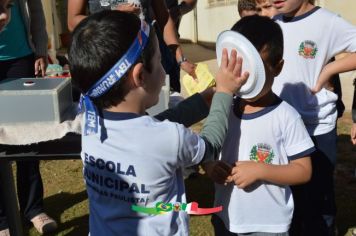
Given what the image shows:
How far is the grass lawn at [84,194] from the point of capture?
3.52 metres

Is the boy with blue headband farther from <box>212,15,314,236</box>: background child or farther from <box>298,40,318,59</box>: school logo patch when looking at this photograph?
<box>298,40,318,59</box>: school logo patch

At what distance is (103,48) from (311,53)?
124 cm

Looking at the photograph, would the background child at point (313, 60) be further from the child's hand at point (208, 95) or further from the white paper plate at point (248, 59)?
the white paper plate at point (248, 59)

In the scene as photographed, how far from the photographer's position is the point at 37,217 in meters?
3.52

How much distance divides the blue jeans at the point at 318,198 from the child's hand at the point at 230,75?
0.98 meters

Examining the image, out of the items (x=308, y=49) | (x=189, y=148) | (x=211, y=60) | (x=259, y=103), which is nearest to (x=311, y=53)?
(x=308, y=49)

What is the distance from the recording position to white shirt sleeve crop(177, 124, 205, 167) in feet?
4.97

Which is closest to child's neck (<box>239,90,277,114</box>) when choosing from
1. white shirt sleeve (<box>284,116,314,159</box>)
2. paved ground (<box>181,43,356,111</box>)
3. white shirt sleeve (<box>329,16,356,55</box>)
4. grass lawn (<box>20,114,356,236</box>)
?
white shirt sleeve (<box>284,116,314,159</box>)

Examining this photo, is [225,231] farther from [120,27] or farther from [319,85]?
[120,27]

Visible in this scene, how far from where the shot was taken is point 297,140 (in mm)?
1818

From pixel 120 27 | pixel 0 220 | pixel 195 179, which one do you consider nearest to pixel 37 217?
pixel 0 220

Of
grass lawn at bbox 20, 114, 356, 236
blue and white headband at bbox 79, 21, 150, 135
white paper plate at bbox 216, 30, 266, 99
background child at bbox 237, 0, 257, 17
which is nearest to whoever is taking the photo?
blue and white headband at bbox 79, 21, 150, 135

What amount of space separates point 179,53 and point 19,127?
111cm

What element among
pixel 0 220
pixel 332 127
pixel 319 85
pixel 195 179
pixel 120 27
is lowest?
pixel 195 179
